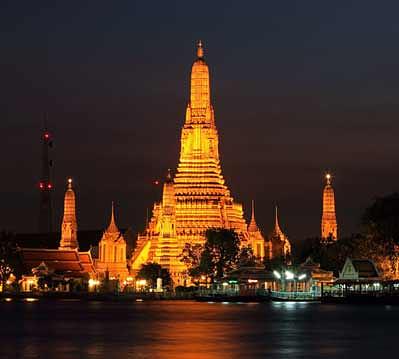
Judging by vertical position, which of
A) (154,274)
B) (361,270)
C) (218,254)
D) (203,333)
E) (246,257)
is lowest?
(203,333)

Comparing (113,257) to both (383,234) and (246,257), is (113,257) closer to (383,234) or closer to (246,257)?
(246,257)

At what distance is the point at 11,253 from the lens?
162m

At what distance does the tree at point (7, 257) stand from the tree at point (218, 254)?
20.5 m

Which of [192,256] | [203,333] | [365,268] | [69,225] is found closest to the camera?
[203,333]

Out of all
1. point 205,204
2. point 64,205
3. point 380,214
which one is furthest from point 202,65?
point 380,214

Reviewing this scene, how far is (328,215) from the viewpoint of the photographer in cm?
17500

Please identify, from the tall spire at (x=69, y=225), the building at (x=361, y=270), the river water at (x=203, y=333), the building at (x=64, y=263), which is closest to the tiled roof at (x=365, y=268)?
the building at (x=361, y=270)

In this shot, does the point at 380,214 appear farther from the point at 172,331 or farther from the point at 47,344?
the point at 47,344

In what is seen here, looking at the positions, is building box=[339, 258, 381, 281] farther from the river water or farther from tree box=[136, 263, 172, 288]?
tree box=[136, 263, 172, 288]

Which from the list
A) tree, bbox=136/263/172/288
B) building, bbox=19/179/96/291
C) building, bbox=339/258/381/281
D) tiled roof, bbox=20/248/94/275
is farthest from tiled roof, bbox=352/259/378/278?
tiled roof, bbox=20/248/94/275

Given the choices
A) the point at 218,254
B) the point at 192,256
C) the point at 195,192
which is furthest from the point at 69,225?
the point at 218,254

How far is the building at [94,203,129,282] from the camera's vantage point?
17775cm

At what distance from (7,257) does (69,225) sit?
23021mm

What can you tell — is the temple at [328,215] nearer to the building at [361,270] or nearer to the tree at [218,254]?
the tree at [218,254]
